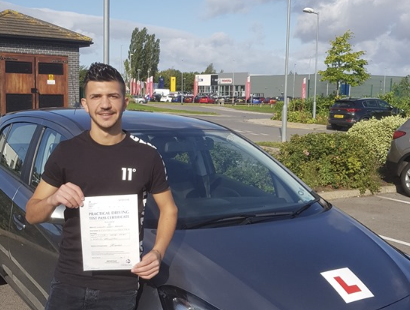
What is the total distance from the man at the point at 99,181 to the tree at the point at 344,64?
29613mm

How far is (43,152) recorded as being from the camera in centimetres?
334

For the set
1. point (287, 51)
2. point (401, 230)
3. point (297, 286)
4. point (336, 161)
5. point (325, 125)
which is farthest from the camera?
point (325, 125)

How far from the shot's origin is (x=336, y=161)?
848 centimetres

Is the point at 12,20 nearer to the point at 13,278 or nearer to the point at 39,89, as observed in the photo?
the point at 39,89

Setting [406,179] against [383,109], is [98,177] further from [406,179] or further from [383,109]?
[383,109]

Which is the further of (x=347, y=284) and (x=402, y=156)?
(x=402, y=156)

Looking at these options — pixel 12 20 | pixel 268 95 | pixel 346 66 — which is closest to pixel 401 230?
pixel 12 20

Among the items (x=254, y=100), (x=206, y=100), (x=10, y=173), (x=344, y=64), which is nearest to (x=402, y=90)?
(x=344, y=64)

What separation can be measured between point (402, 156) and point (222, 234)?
693 centimetres

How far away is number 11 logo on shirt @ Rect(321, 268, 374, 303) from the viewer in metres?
2.29

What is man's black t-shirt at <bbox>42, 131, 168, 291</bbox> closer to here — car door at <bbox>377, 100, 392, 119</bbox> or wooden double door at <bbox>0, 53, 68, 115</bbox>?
wooden double door at <bbox>0, 53, 68, 115</bbox>

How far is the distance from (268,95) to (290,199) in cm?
8612

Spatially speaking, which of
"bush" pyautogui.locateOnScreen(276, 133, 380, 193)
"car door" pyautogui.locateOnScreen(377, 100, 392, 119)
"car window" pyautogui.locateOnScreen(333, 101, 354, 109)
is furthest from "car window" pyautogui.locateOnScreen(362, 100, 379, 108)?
"bush" pyautogui.locateOnScreen(276, 133, 380, 193)

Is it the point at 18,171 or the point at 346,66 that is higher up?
the point at 346,66
